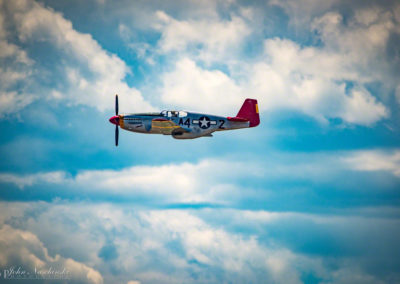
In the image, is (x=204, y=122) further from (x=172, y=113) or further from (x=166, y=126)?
(x=166, y=126)

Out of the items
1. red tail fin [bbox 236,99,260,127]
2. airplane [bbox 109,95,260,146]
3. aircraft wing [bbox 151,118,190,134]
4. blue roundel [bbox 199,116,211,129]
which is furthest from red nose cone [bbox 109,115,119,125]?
red tail fin [bbox 236,99,260,127]

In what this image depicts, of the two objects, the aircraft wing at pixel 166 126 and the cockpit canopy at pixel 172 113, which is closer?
the aircraft wing at pixel 166 126

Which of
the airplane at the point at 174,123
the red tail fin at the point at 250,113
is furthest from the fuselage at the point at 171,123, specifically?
the red tail fin at the point at 250,113

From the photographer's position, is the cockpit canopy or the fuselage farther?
the cockpit canopy

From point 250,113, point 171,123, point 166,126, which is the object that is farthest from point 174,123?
point 250,113

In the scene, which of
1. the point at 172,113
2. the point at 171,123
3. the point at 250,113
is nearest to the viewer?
the point at 171,123

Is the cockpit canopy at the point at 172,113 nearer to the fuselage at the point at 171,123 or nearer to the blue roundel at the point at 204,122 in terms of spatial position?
the fuselage at the point at 171,123

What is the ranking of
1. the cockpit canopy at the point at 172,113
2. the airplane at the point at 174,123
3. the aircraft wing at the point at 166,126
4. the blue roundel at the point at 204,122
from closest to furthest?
the aircraft wing at the point at 166,126 < the airplane at the point at 174,123 < the cockpit canopy at the point at 172,113 < the blue roundel at the point at 204,122

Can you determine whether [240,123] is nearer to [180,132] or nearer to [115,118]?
[180,132]

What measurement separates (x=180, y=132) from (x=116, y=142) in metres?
11.1

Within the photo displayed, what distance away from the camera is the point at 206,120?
79000 mm

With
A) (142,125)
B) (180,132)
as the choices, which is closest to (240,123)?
(180,132)

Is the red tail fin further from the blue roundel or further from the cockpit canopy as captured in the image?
the cockpit canopy

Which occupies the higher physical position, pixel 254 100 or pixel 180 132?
pixel 254 100
